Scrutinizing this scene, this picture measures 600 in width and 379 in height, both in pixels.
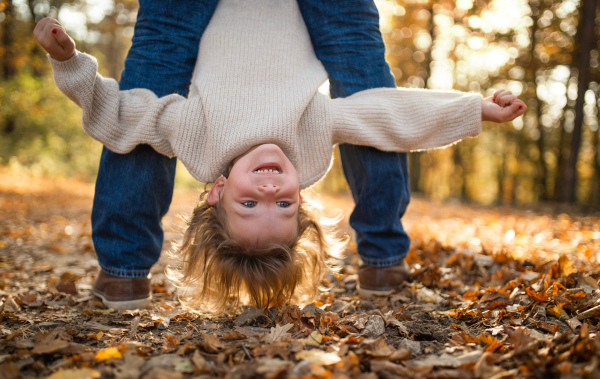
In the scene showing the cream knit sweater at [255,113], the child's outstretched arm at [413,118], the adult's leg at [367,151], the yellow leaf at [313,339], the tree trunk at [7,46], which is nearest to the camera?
the yellow leaf at [313,339]

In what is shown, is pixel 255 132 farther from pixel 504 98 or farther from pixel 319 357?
pixel 504 98

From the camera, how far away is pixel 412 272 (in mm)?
3070

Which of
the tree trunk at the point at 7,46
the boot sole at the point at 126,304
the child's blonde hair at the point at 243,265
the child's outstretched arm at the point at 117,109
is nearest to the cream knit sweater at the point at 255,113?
the child's outstretched arm at the point at 117,109

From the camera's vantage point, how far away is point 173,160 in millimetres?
2869

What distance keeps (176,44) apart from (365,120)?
132cm

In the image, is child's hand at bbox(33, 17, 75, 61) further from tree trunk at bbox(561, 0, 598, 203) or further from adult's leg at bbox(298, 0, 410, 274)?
tree trunk at bbox(561, 0, 598, 203)

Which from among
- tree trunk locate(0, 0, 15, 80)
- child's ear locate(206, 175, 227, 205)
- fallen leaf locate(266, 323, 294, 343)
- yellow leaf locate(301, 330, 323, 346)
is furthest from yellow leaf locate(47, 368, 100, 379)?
tree trunk locate(0, 0, 15, 80)

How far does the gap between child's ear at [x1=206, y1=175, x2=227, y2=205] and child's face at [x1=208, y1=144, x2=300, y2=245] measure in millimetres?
114

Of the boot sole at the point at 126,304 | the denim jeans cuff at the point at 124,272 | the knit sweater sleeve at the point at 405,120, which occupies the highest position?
the knit sweater sleeve at the point at 405,120

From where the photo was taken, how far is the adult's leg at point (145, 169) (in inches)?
103

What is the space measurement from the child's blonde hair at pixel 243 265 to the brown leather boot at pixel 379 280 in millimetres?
332

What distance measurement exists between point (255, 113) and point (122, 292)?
1.34 m

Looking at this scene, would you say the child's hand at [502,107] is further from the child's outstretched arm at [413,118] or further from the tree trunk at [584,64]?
the tree trunk at [584,64]

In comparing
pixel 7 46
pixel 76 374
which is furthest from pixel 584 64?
pixel 7 46
